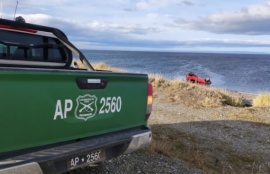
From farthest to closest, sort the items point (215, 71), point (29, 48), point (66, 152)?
point (215, 71) < point (29, 48) < point (66, 152)

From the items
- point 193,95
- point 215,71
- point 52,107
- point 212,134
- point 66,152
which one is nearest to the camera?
point 52,107

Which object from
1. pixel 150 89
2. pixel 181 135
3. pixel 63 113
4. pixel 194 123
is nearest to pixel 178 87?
pixel 194 123

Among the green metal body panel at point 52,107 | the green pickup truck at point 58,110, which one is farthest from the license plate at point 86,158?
the green metal body panel at point 52,107

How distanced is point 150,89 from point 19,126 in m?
1.93

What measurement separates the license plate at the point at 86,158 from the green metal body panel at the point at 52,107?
201 mm

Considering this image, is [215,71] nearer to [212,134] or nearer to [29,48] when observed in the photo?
[212,134]

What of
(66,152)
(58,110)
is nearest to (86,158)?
(66,152)

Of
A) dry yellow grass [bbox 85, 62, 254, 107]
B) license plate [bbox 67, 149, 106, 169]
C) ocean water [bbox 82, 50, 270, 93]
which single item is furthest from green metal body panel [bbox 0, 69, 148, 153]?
ocean water [bbox 82, 50, 270, 93]

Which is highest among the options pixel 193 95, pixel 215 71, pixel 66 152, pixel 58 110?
pixel 58 110

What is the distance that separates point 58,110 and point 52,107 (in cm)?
8

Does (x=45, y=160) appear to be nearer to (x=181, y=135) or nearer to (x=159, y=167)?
(x=159, y=167)

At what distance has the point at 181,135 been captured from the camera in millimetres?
9266

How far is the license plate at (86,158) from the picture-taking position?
3.53 m

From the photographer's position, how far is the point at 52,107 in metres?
3.17
